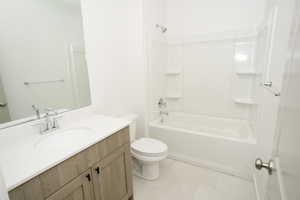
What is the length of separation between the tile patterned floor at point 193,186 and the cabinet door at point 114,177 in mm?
336

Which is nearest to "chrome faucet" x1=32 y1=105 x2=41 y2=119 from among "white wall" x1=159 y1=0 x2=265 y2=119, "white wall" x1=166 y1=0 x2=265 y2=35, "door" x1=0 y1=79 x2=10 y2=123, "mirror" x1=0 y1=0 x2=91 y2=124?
"mirror" x1=0 y1=0 x2=91 y2=124

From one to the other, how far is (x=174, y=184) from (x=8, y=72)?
1.93 m

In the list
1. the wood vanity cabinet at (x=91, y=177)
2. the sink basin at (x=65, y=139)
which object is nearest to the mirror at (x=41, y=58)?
the sink basin at (x=65, y=139)

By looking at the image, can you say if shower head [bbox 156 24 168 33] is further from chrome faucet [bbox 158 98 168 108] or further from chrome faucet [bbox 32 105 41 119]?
chrome faucet [bbox 32 105 41 119]

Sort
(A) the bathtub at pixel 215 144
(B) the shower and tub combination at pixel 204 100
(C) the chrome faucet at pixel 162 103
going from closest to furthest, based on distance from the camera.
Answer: (A) the bathtub at pixel 215 144, (B) the shower and tub combination at pixel 204 100, (C) the chrome faucet at pixel 162 103

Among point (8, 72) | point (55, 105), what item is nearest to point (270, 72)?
point (55, 105)

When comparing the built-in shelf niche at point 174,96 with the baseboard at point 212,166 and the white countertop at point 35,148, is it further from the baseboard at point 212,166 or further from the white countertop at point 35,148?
the white countertop at point 35,148

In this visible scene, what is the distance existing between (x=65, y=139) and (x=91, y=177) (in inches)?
16.2

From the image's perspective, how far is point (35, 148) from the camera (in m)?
1.11

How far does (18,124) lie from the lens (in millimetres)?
1208

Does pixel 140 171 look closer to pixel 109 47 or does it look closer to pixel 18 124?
pixel 18 124

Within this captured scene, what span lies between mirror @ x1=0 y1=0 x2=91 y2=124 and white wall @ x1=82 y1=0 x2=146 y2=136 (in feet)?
0.43

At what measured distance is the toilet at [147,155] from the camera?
5.98 ft

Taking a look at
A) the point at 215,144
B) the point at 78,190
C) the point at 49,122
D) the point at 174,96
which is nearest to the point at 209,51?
the point at 174,96
